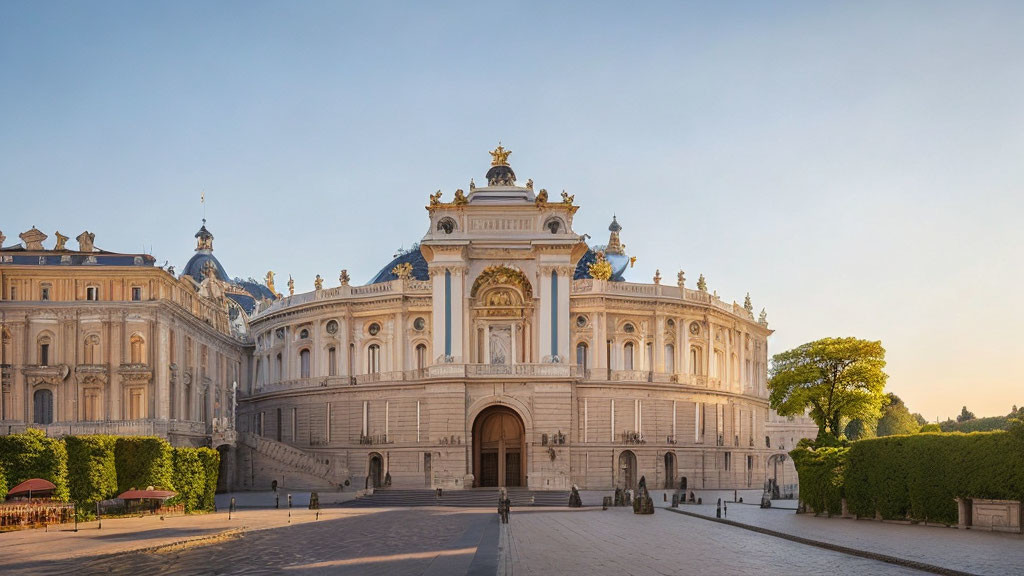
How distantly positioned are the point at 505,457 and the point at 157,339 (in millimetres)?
24306

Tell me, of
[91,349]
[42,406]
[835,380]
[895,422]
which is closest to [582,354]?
[835,380]

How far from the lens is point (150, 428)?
67.9 m

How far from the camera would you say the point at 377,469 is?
8125 cm

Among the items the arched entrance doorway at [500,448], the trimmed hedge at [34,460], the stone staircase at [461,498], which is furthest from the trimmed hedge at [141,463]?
the arched entrance doorway at [500,448]

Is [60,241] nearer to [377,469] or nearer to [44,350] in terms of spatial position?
[44,350]

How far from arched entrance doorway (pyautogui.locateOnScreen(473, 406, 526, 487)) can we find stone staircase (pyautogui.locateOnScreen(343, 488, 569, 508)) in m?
4.97

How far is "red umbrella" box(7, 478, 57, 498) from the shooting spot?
46.1 meters

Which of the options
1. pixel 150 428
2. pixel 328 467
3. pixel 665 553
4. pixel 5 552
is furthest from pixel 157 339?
pixel 665 553

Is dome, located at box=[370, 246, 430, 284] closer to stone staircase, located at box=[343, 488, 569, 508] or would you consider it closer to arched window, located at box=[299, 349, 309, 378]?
arched window, located at box=[299, 349, 309, 378]

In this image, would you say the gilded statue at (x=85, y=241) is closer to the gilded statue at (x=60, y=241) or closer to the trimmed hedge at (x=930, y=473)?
the gilded statue at (x=60, y=241)

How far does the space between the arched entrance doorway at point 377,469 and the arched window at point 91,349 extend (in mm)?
21684

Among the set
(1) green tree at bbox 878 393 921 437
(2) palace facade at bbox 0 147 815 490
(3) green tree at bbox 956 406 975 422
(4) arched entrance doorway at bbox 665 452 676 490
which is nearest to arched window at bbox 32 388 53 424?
(2) palace facade at bbox 0 147 815 490

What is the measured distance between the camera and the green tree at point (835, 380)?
6994 centimetres

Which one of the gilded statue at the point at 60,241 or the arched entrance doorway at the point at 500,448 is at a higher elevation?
the gilded statue at the point at 60,241
